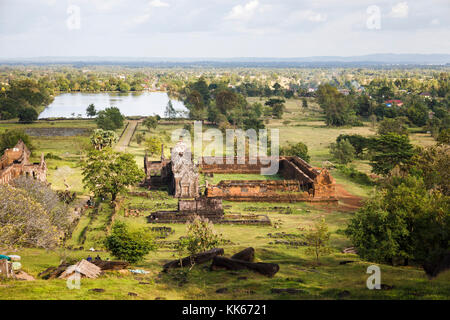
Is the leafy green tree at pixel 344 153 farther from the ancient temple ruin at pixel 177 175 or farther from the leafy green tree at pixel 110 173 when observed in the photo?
Result: the leafy green tree at pixel 110 173

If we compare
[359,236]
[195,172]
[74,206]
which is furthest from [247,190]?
[359,236]

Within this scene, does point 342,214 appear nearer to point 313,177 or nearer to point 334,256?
point 313,177

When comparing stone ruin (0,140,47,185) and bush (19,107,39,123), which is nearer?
stone ruin (0,140,47,185)

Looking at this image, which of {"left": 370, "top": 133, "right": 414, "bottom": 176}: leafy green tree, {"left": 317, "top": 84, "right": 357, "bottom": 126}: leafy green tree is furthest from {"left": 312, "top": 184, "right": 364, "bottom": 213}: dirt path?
{"left": 317, "top": 84, "right": 357, "bottom": 126}: leafy green tree

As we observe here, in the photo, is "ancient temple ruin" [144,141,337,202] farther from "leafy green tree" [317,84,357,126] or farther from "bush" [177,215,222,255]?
"leafy green tree" [317,84,357,126]

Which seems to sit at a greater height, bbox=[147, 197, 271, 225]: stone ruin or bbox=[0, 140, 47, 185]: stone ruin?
bbox=[0, 140, 47, 185]: stone ruin

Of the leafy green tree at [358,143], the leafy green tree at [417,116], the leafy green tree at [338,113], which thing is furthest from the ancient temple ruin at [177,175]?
the leafy green tree at [417,116]

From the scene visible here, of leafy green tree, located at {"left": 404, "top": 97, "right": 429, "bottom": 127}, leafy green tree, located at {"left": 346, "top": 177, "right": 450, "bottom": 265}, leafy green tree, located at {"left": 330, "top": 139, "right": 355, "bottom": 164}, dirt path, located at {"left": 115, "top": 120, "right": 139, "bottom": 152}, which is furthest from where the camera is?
leafy green tree, located at {"left": 404, "top": 97, "right": 429, "bottom": 127}
